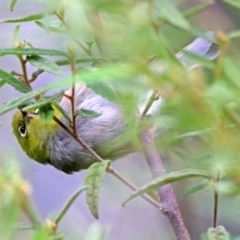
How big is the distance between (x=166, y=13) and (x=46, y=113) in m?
0.33

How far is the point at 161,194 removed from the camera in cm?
79

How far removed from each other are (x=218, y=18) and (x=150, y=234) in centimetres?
170

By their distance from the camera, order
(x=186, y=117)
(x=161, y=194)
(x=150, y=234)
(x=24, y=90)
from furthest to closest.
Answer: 1. (x=150, y=234)
2. (x=161, y=194)
3. (x=24, y=90)
4. (x=186, y=117)

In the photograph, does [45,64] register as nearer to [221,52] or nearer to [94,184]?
[94,184]

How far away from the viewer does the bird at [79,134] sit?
4.95 feet

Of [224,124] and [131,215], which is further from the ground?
[224,124]

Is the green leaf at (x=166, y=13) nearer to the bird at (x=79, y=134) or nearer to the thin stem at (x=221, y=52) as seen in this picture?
the thin stem at (x=221, y=52)

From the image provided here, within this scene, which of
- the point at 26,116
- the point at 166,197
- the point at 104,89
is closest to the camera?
the point at 104,89

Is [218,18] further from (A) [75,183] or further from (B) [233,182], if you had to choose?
(A) [75,183]

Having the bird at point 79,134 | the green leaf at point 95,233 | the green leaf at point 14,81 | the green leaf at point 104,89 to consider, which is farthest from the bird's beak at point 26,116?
the green leaf at point 95,233

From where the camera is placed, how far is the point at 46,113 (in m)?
0.65

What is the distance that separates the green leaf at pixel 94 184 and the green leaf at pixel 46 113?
0.08 m

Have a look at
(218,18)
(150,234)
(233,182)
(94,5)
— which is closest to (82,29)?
(94,5)

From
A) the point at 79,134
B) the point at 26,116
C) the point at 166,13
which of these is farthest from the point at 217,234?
the point at 26,116
